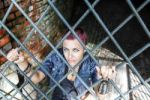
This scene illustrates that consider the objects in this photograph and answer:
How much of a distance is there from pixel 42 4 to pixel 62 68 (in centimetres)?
144

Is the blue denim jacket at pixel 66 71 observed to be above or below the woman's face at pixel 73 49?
below

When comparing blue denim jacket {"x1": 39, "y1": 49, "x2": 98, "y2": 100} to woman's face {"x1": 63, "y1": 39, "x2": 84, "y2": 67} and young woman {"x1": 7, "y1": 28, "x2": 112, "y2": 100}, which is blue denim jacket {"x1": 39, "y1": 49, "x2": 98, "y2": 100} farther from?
woman's face {"x1": 63, "y1": 39, "x2": 84, "y2": 67}

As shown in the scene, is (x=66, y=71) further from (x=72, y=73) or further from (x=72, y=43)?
(x=72, y=43)

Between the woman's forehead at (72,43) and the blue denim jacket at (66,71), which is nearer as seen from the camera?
the woman's forehead at (72,43)

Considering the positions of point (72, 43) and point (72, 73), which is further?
point (72, 73)

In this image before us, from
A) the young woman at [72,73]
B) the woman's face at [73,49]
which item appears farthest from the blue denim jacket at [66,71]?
the woman's face at [73,49]

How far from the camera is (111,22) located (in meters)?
6.74

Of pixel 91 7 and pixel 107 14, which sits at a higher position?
pixel 91 7

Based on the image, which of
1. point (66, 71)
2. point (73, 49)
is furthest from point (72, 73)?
point (73, 49)

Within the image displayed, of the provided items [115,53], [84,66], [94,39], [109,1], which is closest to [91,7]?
[84,66]

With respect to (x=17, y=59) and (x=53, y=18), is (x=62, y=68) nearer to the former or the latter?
(x=17, y=59)

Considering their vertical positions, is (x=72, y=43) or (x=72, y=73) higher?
(x=72, y=43)

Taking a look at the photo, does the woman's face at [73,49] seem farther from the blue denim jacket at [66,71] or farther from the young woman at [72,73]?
the blue denim jacket at [66,71]

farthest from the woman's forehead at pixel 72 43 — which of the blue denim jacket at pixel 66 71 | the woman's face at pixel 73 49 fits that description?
the blue denim jacket at pixel 66 71
